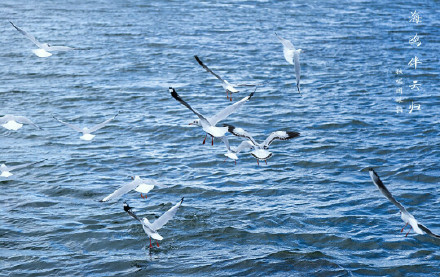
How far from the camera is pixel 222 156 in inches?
770

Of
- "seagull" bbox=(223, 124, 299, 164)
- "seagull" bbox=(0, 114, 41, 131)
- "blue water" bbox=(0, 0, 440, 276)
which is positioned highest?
"seagull" bbox=(223, 124, 299, 164)

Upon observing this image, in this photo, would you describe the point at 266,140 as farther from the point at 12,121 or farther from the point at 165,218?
the point at 12,121

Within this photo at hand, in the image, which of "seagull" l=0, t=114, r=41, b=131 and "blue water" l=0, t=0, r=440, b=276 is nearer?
"blue water" l=0, t=0, r=440, b=276

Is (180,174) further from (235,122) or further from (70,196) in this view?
(235,122)

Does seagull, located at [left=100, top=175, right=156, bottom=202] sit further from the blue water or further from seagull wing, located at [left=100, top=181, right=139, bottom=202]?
the blue water

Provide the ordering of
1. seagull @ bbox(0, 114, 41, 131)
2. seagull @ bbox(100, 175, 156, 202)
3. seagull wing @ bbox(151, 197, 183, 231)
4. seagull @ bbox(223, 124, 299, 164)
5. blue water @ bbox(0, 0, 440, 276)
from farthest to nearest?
seagull @ bbox(0, 114, 41, 131) → blue water @ bbox(0, 0, 440, 276) → seagull @ bbox(100, 175, 156, 202) → seagull @ bbox(223, 124, 299, 164) → seagull wing @ bbox(151, 197, 183, 231)

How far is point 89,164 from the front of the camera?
19.1 metres

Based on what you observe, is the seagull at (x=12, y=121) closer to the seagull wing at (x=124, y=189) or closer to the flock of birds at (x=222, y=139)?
the flock of birds at (x=222, y=139)

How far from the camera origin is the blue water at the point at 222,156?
1368 cm

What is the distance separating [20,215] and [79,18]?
3031 cm

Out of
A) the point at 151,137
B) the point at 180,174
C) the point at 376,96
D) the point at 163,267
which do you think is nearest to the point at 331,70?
the point at 376,96

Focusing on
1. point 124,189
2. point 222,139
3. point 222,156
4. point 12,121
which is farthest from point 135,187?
point 222,156

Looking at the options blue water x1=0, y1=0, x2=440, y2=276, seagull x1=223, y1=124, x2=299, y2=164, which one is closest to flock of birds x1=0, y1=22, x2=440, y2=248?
seagull x1=223, y1=124, x2=299, y2=164

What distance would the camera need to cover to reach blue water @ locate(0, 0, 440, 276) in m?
13.7
